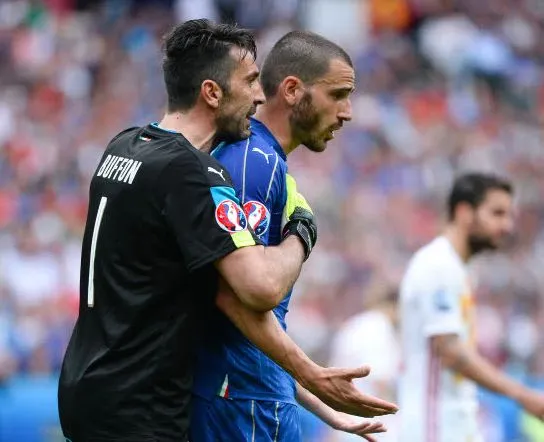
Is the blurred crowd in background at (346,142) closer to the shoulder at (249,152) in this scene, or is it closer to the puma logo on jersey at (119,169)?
the shoulder at (249,152)

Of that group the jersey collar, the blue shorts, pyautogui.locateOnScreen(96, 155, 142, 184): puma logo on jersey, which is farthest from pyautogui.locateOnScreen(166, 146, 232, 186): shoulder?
the blue shorts

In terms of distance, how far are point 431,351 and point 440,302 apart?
0.85 feet

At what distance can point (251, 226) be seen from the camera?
15.0 ft

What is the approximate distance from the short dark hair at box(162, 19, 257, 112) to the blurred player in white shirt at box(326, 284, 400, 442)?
175 inches

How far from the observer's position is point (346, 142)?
15.9 m

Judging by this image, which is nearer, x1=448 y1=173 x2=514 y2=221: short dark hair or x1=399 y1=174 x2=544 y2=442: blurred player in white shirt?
x1=399 y1=174 x2=544 y2=442: blurred player in white shirt

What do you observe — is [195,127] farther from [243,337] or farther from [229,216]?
[243,337]

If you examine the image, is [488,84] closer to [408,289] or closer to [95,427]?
[408,289]

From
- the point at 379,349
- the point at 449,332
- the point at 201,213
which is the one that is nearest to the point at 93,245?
the point at 201,213

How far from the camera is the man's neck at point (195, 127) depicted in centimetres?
464

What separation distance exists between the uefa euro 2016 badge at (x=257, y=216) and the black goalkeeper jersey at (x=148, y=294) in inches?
6.4

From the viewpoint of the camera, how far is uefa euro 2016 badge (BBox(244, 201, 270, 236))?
4.58 meters

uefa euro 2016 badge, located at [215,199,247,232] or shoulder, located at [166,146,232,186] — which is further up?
shoulder, located at [166,146,232,186]

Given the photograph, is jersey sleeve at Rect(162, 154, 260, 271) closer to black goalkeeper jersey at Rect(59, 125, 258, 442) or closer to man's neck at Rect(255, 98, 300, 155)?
black goalkeeper jersey at Rect(59, 125, 258, 442)
